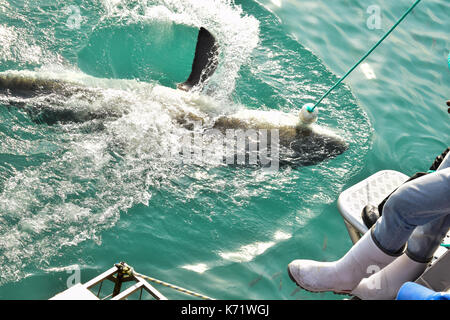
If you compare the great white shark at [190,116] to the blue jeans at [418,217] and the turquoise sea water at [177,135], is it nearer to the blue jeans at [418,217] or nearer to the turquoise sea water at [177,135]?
the turquoise sea water at [177,135]

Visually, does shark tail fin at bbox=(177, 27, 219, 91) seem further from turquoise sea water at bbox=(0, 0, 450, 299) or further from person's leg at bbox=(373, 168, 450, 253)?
person's leg at bbox=(373, 168, 450, 253)

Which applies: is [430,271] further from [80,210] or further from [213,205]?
[80,210]

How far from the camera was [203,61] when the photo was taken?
5801 millimetres

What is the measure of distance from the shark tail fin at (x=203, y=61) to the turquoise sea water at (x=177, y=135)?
0.22 metres

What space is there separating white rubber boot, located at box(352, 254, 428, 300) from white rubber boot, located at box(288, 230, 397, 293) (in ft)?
0.20

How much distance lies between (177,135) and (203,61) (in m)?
1.35

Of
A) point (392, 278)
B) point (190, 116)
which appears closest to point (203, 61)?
point (190, 116)

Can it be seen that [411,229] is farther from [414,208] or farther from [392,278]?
[392,278]

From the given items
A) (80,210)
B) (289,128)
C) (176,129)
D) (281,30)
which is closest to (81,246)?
(80,210)

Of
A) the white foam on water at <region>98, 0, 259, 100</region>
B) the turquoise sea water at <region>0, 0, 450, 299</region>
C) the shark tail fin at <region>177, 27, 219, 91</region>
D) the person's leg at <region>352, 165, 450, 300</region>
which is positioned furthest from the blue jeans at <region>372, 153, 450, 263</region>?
the white foam on water at <region>98, 0, 259, 100</region>

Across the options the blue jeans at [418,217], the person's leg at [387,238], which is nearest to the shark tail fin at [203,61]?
the person's leg at [387,238]

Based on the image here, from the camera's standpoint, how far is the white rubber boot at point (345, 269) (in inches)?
119

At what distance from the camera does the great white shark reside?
495 cm

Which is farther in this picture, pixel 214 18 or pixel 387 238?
pixel 214 18
